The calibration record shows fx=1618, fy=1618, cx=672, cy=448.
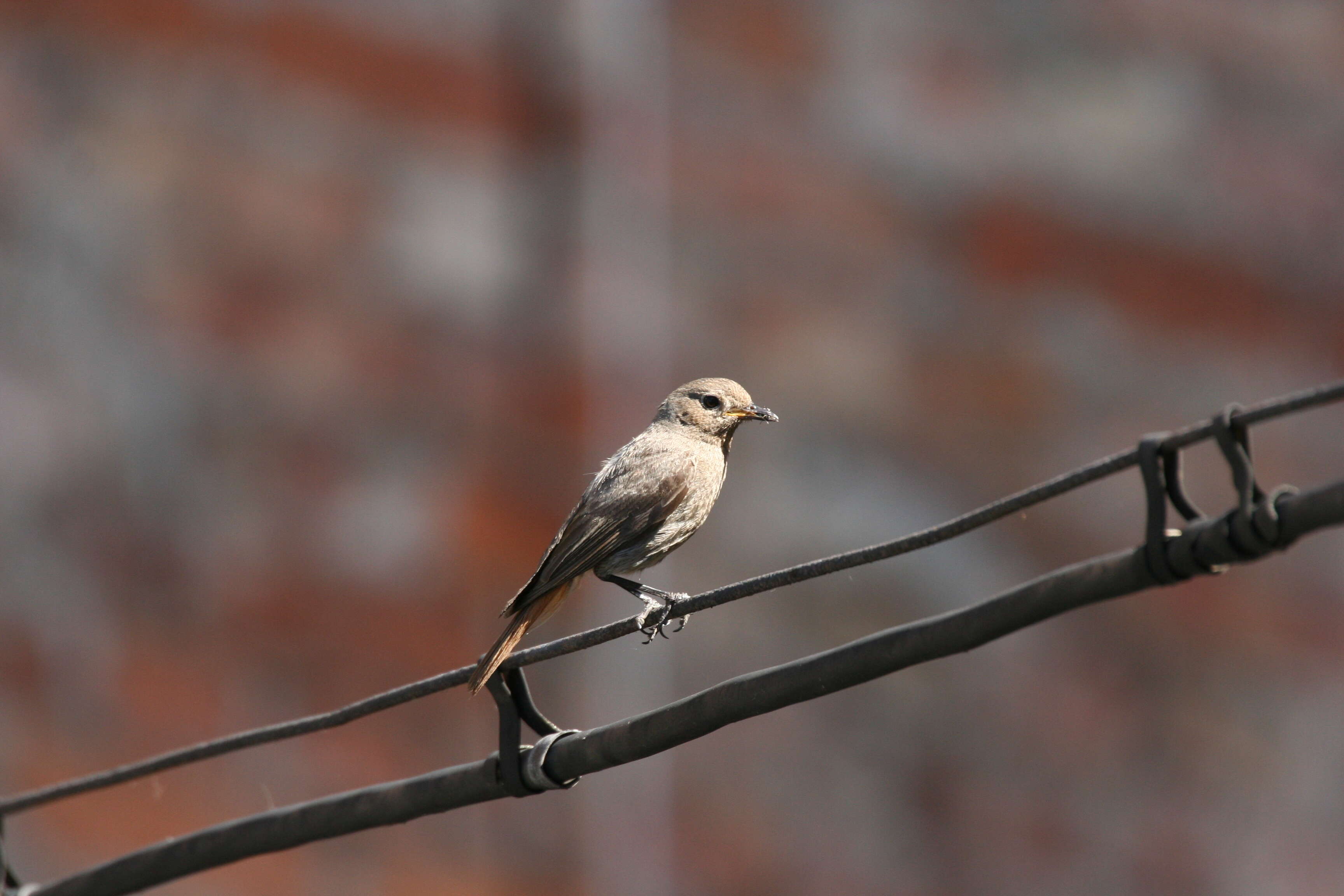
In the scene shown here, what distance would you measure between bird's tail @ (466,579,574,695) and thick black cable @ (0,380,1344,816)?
0.06 metres

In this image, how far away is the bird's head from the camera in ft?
21.7

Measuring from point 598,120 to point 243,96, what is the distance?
3.16 meters

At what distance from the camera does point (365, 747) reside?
43.4 feet

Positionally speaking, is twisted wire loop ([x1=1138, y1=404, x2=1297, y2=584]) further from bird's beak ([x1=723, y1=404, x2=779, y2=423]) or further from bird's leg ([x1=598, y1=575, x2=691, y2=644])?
bird's beak ([x1=723, y1=404, x2=779, y2=423])

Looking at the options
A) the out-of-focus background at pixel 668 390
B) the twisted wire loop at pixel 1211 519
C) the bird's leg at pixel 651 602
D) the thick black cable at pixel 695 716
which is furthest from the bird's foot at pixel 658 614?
the out-of-focus background at pixel 668 390

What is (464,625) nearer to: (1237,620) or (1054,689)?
(1054,689)

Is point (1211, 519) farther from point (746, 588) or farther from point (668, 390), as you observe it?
point (668, 390)

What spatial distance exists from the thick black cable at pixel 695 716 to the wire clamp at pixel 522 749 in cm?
2

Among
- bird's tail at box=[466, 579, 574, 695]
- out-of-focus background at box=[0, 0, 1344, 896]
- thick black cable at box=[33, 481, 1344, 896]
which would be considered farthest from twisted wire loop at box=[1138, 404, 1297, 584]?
out-of-focus background at box=[0, 0, 1344, 896]

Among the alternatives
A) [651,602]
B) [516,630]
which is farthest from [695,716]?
[651,602]

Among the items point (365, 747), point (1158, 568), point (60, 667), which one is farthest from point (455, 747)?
point (1158, 568)

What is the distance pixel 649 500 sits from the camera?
20.2ft

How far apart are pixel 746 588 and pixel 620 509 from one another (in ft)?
8.26

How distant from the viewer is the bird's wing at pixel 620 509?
5879 millimetres
